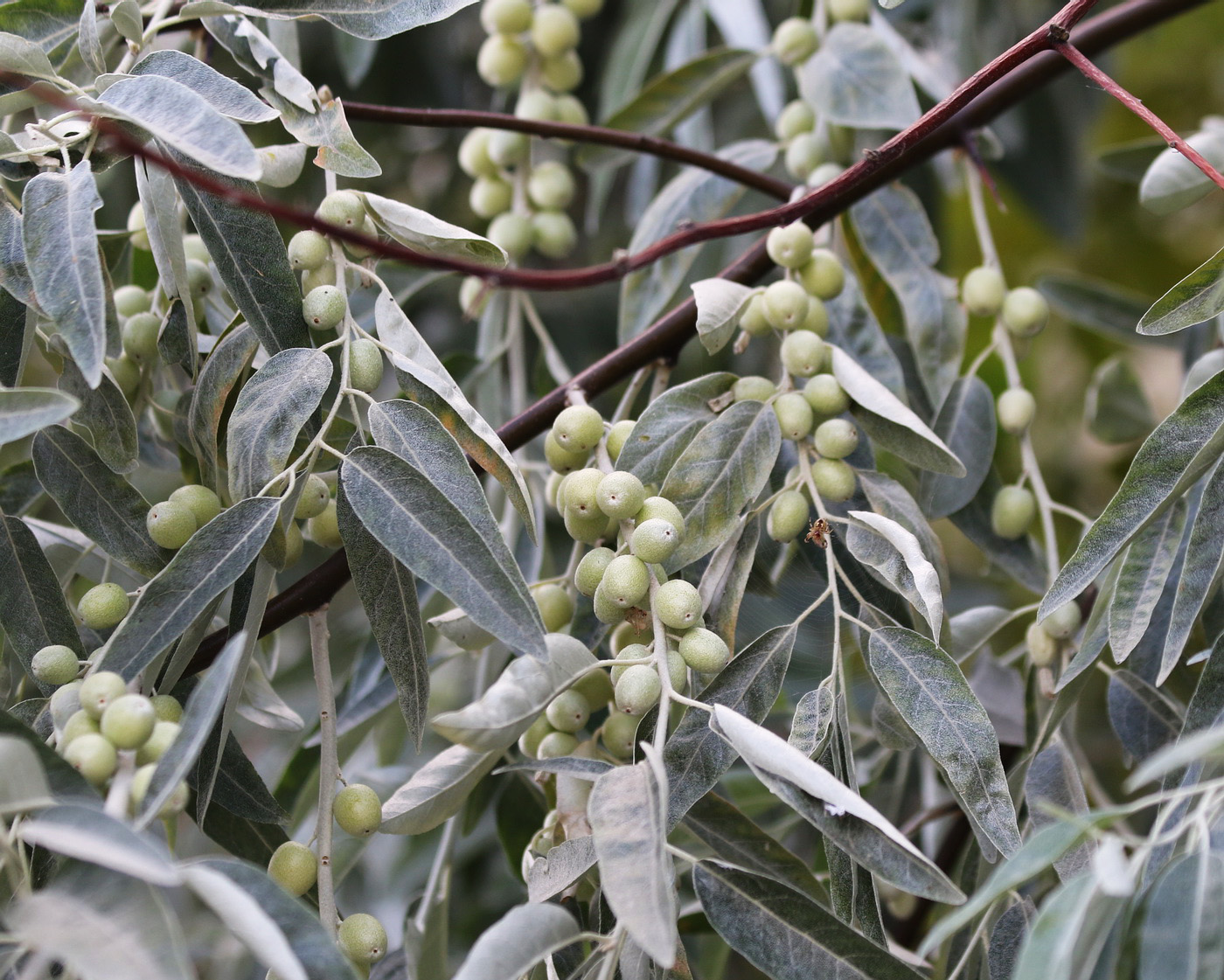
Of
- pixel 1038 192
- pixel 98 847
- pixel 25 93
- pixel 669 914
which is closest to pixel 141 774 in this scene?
pixel 98 847

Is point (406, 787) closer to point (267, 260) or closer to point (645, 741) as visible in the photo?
point (645, 741)

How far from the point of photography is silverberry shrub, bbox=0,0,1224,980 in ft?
1.16

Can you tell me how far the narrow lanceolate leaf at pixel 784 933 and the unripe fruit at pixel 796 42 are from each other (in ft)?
1.80

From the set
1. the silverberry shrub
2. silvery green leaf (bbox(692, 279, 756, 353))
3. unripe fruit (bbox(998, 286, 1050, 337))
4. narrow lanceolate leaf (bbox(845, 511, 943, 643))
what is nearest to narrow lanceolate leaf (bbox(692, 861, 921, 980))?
the silverberry shrub

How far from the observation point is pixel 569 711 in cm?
48

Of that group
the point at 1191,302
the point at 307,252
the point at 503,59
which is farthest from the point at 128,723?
the point at 503,59

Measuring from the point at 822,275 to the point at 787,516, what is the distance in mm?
142

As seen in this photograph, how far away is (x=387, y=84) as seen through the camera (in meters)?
1.16

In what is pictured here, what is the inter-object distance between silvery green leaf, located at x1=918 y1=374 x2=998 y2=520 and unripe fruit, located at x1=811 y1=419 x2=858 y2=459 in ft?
0.34

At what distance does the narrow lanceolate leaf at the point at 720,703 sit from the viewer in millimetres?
416

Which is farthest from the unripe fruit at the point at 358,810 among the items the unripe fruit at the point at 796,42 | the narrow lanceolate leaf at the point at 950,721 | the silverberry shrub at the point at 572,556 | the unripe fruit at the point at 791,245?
the unripe fruit at the point at 796,42

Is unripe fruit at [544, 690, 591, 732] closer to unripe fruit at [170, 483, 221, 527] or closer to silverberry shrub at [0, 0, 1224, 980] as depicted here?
silverberry shrub at [0, 0, 1224, 980]

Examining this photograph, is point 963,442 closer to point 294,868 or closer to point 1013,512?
point 1013,512

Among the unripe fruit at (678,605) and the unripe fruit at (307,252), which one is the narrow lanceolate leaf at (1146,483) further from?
the unripe fruit at (307,252)
